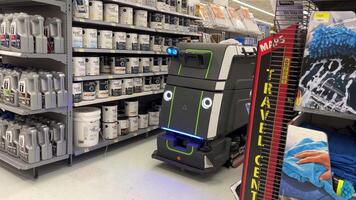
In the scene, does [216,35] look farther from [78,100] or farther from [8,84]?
[8,84]

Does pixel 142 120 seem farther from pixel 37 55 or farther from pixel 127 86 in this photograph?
pixel 37 55

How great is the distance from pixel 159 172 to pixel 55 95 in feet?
4.01

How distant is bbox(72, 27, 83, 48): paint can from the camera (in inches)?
109

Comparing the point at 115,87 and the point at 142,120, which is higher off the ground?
the point at 115,87

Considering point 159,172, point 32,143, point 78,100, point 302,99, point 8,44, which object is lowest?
point 159,172

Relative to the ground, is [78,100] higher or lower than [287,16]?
lower

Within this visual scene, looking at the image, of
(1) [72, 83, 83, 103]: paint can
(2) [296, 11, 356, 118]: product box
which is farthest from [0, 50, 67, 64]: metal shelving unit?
(2) [296, 11, 356, 118]: product box

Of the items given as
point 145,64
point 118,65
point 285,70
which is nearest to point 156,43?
point 145,64

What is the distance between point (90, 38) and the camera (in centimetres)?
296

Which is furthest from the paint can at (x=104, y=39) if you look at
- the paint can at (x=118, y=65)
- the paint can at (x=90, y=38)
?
the paint can at (x=118, y=65)

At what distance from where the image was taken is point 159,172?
288 centimetres

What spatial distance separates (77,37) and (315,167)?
2.41 m

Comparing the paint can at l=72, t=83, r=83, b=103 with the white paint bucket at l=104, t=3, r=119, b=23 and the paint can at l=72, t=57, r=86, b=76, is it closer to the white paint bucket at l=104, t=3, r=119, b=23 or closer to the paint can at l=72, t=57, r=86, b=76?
the paint can at l=72, t=57, r=86, b=76

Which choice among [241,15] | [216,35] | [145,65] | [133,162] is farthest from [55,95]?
[241,15]
